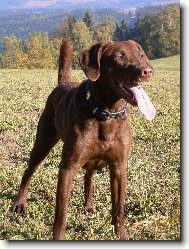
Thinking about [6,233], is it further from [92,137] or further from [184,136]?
[184,136]

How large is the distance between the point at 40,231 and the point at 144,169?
2124mm

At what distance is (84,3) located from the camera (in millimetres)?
4723

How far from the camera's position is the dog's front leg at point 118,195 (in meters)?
3.92

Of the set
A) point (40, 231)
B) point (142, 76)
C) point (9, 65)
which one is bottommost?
point (9, 65)

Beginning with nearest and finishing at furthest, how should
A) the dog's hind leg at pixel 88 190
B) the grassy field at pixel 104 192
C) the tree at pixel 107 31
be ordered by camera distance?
the grassy field at pixel 104 192, the dog's hind leg at pixel 88 190, the tree at pixel 107 31

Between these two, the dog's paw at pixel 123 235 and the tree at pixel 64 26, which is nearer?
the dog's paw at pixel 123 235

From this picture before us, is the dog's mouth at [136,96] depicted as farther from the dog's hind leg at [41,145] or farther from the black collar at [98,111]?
the dog's hind leg at [41,145]

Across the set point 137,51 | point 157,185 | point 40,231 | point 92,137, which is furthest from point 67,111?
point 157,185

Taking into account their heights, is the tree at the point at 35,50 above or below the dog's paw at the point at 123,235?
below

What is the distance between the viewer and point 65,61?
5145 millimetres

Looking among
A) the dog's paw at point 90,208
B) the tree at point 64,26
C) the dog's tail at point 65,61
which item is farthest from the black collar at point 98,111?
the tree at point 64,26

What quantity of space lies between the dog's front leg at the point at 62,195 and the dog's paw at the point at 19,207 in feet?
3.06

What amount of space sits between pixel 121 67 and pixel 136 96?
0.26 metres

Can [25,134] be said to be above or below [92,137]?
below
